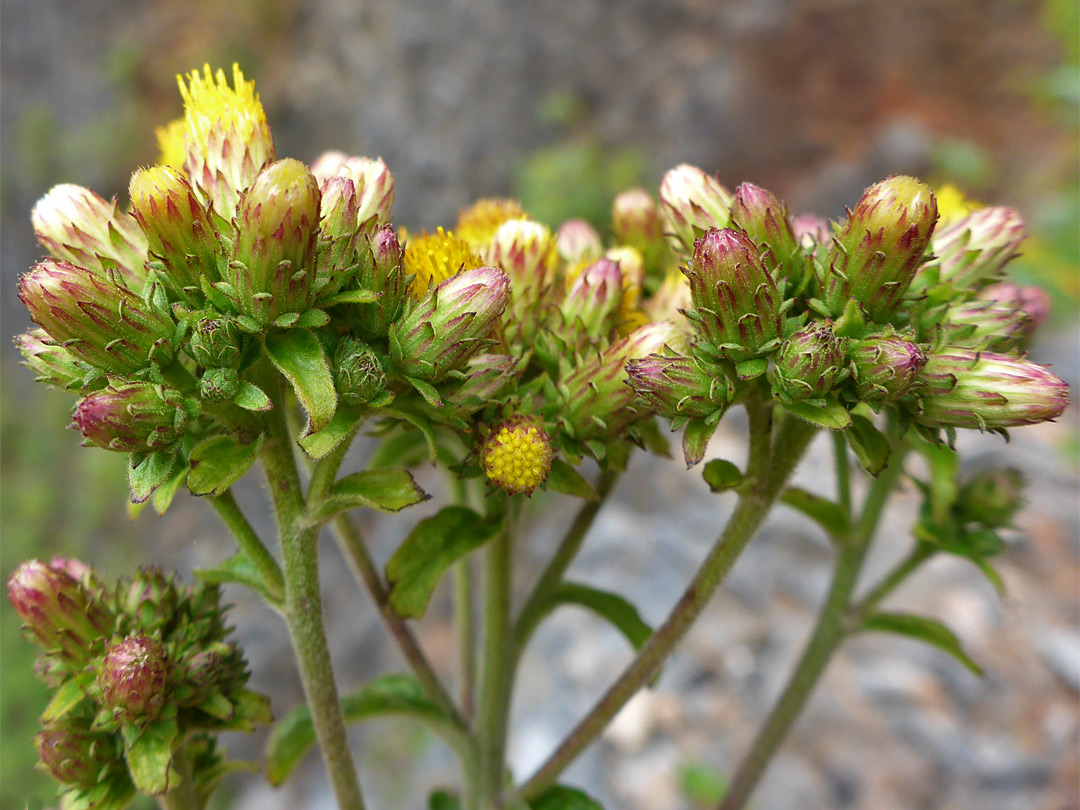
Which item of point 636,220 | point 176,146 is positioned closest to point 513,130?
point 636,220

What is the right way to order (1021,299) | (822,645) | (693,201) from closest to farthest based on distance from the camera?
(693,201) < (1021,299) < (822,645)

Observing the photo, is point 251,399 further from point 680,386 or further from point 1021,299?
point 1021,299

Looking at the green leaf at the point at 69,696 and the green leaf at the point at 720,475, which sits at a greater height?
the green leaf at the point at 720,475

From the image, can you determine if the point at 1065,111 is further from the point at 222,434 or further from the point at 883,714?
the point at 222,434

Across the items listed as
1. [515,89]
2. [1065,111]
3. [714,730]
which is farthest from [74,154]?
[1065,111]

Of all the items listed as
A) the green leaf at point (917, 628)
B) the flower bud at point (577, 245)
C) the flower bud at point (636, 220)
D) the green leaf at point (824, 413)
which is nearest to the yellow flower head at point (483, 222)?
the flower bud at point (577, 245)

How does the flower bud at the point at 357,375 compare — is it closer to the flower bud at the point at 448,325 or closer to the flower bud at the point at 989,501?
the flower bud at the point at 448,325

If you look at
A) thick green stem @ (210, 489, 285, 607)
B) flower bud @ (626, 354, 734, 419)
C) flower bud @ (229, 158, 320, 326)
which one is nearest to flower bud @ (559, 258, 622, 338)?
flower bud @ (626, 354, 734, 419)
